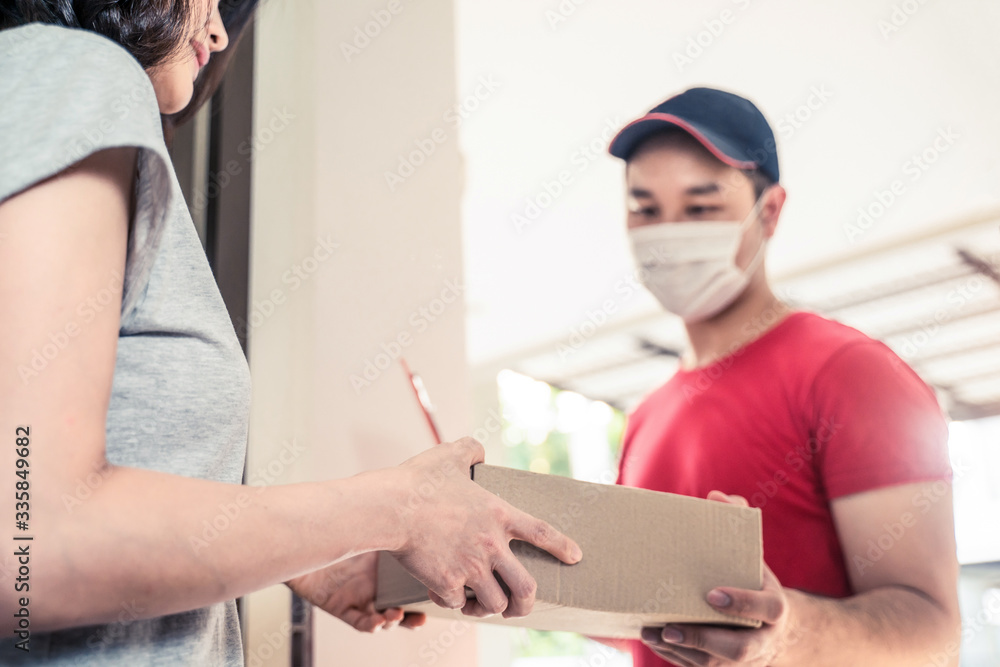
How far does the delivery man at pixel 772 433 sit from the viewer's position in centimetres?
89

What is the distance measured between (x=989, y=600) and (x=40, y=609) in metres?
4.52

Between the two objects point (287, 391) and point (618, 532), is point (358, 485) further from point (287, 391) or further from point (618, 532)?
point (287, 391)

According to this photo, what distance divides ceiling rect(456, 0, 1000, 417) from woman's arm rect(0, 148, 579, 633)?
236 cm

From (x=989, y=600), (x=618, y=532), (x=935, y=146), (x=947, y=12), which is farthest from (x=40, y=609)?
(x=989, y=600)

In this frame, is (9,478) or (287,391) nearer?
(9,478)

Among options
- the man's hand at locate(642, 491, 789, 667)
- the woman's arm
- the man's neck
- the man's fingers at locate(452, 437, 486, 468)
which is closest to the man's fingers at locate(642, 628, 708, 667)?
the man's hand at locate(642, 491, 789, 667)

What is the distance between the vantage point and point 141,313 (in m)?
0.49

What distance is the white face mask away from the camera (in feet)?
4.31

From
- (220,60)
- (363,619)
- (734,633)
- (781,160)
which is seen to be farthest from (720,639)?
(781,160)

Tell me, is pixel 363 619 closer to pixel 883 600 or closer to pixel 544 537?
pixel 544 537

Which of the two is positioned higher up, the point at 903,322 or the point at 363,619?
the point at 903,322

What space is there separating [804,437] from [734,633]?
1.24 ft

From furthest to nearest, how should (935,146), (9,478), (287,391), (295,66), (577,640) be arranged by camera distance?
(577,640), (935,146), (295,66), (287,391), (9,478)

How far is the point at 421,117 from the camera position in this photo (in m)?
1.42
